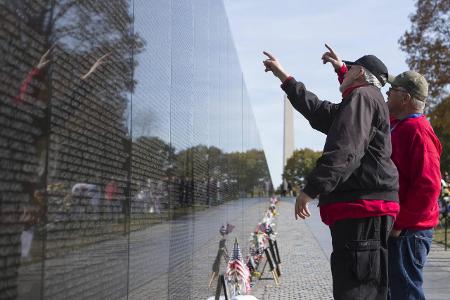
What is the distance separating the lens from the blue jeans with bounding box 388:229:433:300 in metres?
4.46

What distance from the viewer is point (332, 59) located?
475 cm

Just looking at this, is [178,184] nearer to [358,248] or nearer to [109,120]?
[358,248]

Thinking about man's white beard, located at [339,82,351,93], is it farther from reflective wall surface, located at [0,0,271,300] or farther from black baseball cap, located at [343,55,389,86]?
reflective wall surface, located at [0,0,271,300]

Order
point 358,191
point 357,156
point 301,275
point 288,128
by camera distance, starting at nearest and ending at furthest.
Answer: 1. point 357,156
2. point 358,191
3. point 301,275
4. point 288,128

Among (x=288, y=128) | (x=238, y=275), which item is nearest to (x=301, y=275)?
(x=238, y=275)

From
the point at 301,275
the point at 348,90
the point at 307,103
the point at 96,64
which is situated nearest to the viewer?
the point at 96,64

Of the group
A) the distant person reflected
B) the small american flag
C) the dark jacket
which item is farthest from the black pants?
the small american flag

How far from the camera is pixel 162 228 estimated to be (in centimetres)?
392

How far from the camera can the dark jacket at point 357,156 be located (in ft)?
11.5

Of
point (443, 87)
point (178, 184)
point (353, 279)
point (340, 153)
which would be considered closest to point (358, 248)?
point (353, 279)

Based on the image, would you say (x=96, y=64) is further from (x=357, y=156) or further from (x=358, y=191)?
(x=358, y=191)

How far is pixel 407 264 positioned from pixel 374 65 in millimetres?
1312

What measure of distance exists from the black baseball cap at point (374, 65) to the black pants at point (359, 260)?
884 millimetres

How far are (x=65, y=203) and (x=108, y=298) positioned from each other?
665 millimetres
